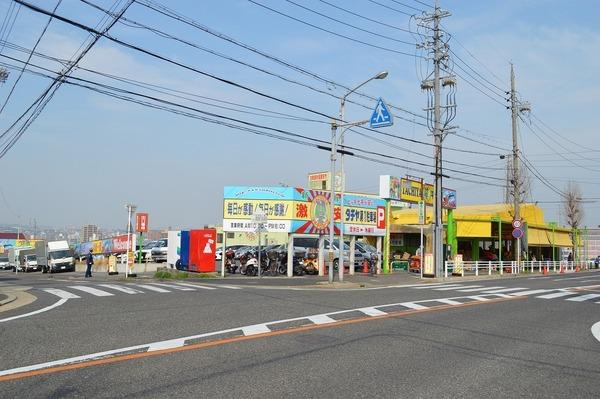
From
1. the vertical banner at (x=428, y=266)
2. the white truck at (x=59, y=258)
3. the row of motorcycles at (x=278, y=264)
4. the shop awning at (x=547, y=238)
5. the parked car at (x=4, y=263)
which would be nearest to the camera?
Result: the row of motorcycles at (x=278, y=264)

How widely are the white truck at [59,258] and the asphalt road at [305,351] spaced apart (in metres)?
35.8

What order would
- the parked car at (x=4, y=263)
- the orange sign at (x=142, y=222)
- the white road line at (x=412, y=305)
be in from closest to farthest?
the white road line at (x=412, y=305)
the orange sign at (x=142, y=222)
the parked car at (x=4, y=263)

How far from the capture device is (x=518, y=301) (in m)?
16.6

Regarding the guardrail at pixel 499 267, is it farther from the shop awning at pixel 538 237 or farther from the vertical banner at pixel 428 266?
the shop awning at pixel 538 237

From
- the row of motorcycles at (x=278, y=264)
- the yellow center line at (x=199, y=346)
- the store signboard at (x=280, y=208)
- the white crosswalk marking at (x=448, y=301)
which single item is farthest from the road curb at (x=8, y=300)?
the row of motorcycles at (x=278, y=264)

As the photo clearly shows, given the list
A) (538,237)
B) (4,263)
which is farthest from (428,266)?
(4,263)

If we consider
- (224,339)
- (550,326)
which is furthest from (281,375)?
(550,326)

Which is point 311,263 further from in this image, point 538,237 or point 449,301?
point 538,237

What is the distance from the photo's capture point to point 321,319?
11.2m

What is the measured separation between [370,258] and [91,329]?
28.9 metres

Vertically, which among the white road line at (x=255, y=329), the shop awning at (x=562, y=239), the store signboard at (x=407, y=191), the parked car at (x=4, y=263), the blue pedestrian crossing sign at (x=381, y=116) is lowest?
the parked car at (x=4, y=263)

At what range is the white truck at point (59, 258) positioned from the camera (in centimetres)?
4628

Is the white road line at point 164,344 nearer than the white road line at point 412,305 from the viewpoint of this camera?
Yes

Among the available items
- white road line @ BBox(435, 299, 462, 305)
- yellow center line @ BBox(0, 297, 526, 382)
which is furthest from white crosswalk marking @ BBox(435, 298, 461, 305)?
yellow center line @ BBox(0, 297, 526, 382)
